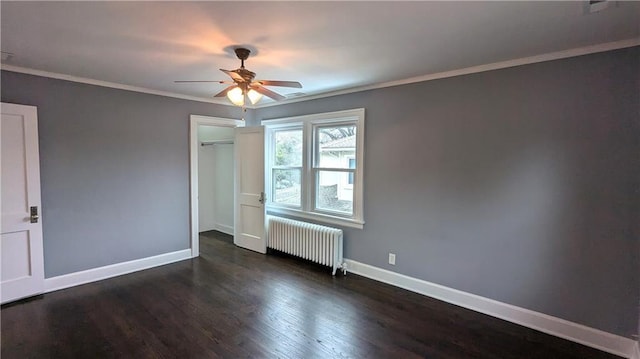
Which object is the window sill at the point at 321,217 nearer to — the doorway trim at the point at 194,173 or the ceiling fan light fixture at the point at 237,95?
the doorway trim at the point at 194,173

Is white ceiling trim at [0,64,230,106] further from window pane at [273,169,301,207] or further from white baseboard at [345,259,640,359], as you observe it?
white baseboard at [345,259,640,359]


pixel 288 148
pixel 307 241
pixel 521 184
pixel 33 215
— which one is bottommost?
pixel 307 241

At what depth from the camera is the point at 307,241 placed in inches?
177

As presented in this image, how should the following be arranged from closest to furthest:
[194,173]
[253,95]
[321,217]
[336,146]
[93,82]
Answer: [253,95], [93,82], [336,146], [321,217], [194,173]

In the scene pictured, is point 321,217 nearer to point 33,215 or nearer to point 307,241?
point 307,241

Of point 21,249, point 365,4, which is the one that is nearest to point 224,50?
point 365,4

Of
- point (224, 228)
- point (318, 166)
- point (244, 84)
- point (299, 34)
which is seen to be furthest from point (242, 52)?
point (224, 228)

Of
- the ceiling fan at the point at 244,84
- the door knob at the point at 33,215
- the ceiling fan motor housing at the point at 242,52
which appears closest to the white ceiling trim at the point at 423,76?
the door knob at the point at 33,215

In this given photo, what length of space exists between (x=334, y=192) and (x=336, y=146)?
655mm

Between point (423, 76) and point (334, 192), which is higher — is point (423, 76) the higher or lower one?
the higher one

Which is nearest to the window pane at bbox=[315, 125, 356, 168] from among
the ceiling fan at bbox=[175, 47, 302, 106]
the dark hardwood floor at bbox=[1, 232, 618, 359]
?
the dark hardwood floor at bbox=[1, 232, 618, 359]

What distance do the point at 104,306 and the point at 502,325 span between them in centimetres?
394

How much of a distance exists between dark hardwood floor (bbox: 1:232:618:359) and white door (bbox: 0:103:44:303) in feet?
0.85

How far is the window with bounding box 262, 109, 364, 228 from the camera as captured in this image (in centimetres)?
421
